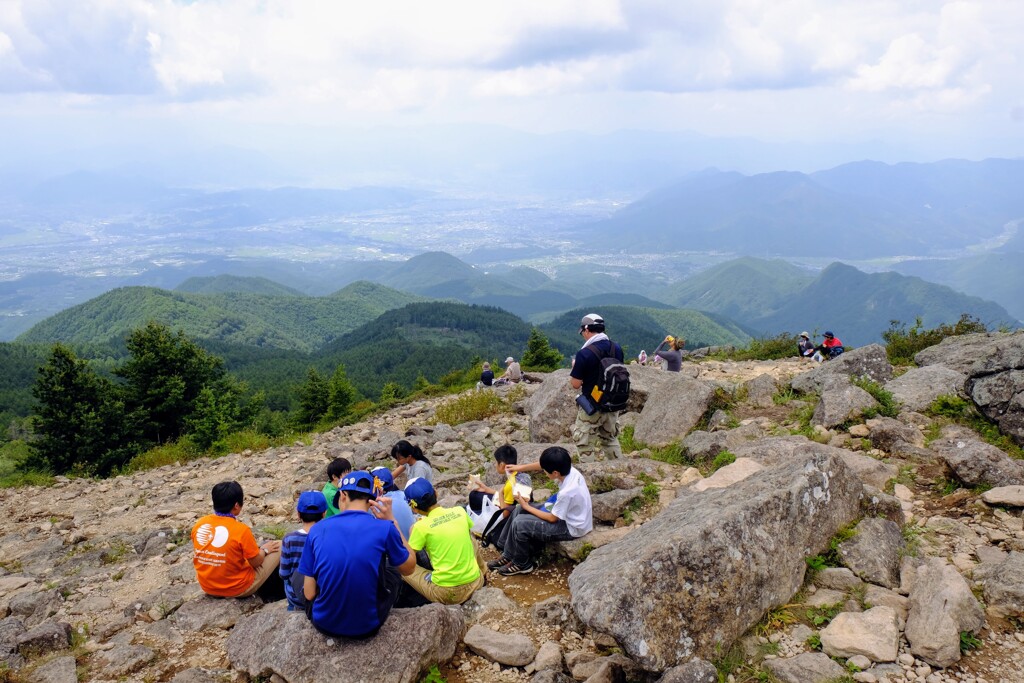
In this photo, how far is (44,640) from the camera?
238 inches

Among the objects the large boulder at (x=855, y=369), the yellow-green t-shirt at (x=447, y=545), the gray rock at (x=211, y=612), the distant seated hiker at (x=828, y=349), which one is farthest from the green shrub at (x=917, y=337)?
the gray rock at (x=211, y=612)

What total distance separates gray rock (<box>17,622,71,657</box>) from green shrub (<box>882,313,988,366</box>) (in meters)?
19.7

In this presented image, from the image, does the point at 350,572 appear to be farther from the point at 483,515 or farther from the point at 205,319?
the point at 205,319

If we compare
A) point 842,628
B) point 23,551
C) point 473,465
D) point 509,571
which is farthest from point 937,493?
point 23,551

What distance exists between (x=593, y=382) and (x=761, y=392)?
5806 mm

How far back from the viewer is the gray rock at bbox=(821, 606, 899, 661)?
412cm

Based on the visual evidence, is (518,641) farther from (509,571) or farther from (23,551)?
(23,551)

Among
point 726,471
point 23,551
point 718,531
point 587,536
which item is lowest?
point 23,551

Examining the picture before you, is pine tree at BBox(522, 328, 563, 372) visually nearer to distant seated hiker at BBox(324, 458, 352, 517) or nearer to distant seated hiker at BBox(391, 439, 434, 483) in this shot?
distant seated hiker at BBox(391, 439, 434, 483)

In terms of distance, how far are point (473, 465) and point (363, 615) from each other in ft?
22.6

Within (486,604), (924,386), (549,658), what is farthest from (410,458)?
(924,386)

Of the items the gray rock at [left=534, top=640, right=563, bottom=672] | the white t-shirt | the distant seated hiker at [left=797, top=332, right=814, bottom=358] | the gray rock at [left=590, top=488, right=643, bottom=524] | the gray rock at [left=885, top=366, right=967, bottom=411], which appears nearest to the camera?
the gray rock at [left=534, top=640, right=563, bottom=672]

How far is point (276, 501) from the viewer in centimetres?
1098

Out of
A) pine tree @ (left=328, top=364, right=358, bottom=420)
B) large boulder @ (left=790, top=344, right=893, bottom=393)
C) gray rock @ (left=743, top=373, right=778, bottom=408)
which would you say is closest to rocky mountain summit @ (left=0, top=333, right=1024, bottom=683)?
gray rock @ (left=743, top=373, right=778, bottom=408)
